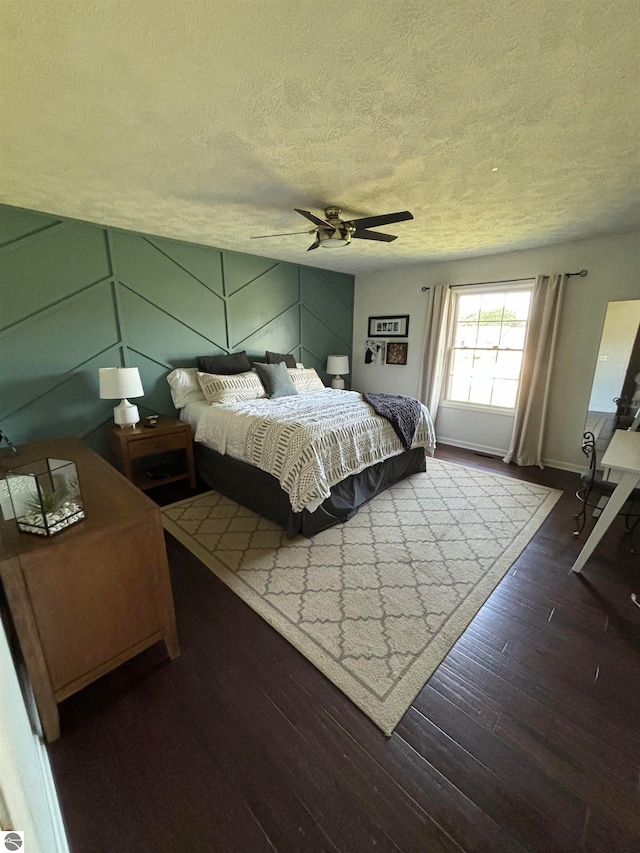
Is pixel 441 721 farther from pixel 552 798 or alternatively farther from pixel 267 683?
pixel 267 683

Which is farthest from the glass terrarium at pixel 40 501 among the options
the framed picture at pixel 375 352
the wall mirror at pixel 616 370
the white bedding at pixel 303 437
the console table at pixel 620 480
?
the framed picture at pixel 375 352

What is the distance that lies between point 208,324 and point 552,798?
13.2 ft

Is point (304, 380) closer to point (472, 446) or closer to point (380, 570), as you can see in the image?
point (472, 446)

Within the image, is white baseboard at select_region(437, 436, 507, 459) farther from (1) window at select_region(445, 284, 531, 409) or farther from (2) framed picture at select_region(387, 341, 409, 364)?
(2) framed picture at select_region(387, 341, 409, 364)

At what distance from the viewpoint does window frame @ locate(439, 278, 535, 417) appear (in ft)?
12.7

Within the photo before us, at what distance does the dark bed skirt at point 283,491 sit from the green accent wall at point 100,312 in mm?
1031

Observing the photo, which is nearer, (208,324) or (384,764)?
(384,764)

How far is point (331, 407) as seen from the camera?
10.4 ft

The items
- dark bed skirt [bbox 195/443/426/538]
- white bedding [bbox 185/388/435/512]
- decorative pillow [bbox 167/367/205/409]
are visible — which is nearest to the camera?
white bedding [bbox 185/388/435/512]

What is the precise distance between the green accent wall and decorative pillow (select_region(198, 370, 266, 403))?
0.46m

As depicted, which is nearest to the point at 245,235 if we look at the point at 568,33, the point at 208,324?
the point at 208,324

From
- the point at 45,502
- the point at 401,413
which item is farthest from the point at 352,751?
the point at 401,413

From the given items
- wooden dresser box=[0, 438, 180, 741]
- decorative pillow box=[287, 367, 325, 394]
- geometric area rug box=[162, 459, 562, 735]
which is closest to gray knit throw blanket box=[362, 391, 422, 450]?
geometric area rug box=[162, 459, 562, 735]

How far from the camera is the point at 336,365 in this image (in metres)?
5.00
